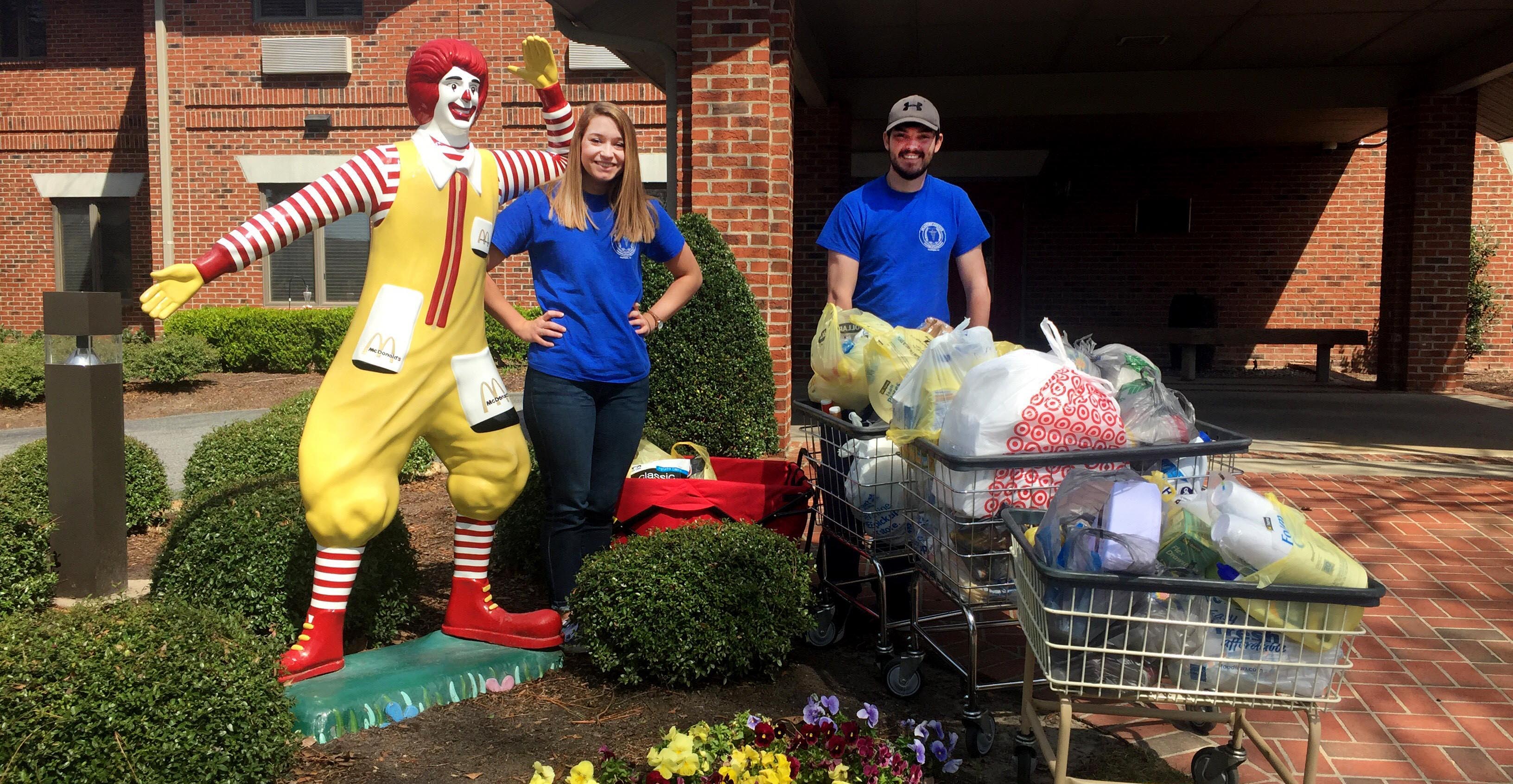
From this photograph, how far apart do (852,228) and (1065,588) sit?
6.37 feet

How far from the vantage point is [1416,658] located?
12.9 ft

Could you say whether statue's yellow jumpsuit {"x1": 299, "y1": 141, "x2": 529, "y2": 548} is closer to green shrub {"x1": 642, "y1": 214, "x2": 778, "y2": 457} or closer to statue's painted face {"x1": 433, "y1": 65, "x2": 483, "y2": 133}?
statue's painted face {"x1": 433, "y1": 65, "x2": 483, "y2": 133}

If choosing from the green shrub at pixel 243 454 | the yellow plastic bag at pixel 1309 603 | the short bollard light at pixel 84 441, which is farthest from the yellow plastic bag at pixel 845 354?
the green shrub at pixel 243 454

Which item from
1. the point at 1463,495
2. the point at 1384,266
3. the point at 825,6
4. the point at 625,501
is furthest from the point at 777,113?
the point at 1384,266

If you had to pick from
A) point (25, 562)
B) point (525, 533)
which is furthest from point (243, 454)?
point (525, 533)

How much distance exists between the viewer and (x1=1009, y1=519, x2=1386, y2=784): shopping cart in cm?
232

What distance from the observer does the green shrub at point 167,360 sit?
500 inches

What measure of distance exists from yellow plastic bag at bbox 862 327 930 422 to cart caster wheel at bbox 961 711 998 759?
93 centimetres

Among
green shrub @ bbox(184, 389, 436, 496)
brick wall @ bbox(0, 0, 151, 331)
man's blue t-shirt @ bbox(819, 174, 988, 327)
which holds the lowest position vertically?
green shrub @ bbox(184, 389, 436, 496)

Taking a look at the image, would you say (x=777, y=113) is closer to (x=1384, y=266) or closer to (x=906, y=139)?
(x=906, y=139)

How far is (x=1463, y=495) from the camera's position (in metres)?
6.30

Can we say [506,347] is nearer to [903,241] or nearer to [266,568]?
[266,568]

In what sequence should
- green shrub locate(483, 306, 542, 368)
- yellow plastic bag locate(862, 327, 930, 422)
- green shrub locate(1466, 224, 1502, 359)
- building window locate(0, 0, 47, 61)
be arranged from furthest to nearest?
building window locate(0, 0, 47, 61), green shrub locate(1466, 224, 1502, 359), green shrub locate(483, 306, 542, 368), yellow plastic bag locate(862, 327, 930, 422)

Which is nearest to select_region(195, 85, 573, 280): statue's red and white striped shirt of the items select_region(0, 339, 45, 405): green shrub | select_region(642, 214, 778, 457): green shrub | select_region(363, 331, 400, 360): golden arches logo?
select_region(363, 331, 400, 360): golden arches logo
